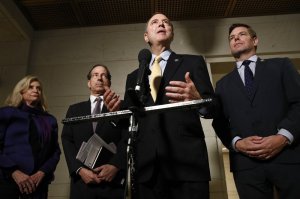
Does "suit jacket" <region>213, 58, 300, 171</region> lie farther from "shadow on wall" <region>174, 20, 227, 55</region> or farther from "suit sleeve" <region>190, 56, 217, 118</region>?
"shadow on wall" <region>174, 20, 227, 55</region>

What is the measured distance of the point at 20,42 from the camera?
11.5 ft

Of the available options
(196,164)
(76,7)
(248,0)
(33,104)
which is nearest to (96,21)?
(76,7)

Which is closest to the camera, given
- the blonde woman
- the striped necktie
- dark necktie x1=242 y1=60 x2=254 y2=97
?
the striped necktie

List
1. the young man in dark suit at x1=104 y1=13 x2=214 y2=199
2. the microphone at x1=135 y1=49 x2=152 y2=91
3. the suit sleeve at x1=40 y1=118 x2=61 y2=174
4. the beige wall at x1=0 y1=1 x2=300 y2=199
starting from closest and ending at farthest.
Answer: the microphone at x1=135 y1=49 x2=152 y2=91, the young man in dark suit at x1=104 y1=13 x2=214 y2=199, the suit sleeve at x1=40 y1=118 x2=61 y2=174, the beige wall at x1=0 y1=1 x2=300 y2=199

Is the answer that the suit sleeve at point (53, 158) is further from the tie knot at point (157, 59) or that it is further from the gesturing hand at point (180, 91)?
the gesturing hand at point (180, 91)

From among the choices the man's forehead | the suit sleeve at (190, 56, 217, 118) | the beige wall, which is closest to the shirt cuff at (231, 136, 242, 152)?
the suit sleeve at (190, 56, 217, 118)

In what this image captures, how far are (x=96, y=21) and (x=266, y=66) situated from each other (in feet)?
7.79

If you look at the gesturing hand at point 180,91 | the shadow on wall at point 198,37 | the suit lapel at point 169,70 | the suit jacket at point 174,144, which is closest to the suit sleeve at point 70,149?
the suit jacket at point 174,144

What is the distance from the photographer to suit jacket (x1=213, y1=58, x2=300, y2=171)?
1.50 metres

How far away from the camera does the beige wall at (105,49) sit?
10.8 feet

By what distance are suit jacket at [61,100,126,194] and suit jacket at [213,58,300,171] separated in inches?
26.7

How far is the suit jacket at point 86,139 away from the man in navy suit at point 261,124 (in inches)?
26.8

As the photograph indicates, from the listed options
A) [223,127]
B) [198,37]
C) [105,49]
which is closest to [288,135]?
[223,127]

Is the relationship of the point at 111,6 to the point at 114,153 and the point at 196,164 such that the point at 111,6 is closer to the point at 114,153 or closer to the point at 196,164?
the point at 114,153
